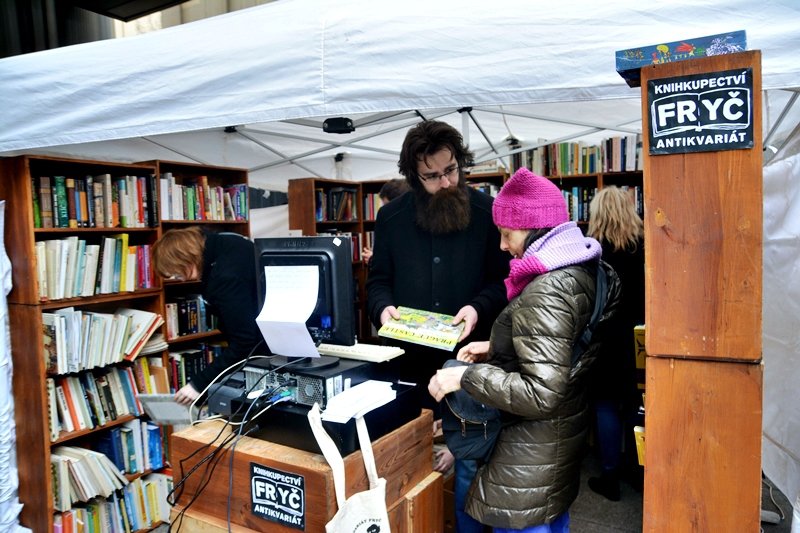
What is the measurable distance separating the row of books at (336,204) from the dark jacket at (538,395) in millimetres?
4077

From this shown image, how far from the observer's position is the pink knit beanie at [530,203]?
5.12 ft

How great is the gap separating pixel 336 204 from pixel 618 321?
3300mm

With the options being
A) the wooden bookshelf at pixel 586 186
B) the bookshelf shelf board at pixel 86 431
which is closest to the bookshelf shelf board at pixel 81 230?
the bookshelf shelf board at pixel 86 431

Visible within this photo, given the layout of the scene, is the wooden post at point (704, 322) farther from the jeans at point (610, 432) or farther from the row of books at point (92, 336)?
the row of books at point (92, 336)

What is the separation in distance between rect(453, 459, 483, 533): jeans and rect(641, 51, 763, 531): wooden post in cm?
71

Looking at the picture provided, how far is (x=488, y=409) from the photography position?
1.53 meters

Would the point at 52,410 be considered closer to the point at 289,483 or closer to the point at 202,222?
the point at 202,222

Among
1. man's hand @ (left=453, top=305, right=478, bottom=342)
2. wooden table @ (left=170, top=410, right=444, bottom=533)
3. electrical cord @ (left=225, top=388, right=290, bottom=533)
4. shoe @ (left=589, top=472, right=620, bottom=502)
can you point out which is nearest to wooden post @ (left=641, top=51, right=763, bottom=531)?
wooden table @ (left=170, top=410, right=444, bottom=533)

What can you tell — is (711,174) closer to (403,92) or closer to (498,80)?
(498,80)

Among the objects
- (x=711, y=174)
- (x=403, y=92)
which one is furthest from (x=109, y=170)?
(x=711, y=174)

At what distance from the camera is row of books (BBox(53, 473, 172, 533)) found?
2834 mm

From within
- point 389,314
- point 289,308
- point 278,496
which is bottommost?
point 278,496

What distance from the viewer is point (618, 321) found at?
3172 mm

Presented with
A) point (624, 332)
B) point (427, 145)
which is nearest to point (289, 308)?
point (427, 145)
